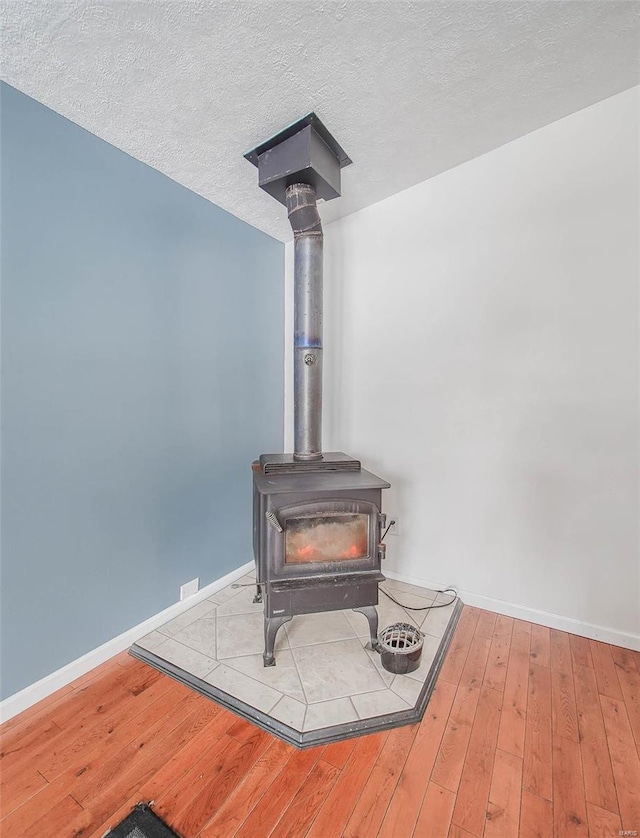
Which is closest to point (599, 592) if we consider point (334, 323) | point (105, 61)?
point (334, 323)

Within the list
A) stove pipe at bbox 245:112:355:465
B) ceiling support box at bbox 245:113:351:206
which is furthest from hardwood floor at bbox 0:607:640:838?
ceiling support box at bbox 245:113:351:206

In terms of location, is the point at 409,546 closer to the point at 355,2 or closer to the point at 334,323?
the point at 334,323

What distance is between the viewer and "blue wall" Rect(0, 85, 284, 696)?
4.80 feet

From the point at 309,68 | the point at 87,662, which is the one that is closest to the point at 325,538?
the point at 87,662

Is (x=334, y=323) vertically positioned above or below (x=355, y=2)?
below

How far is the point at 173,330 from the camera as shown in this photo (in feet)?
6.66

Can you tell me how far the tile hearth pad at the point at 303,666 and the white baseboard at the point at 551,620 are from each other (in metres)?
0.11

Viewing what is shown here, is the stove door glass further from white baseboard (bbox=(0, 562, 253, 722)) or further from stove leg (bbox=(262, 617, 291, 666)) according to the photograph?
white baseboard (bbox=(0, 562, 253, 722))

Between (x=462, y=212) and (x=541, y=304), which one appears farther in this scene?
(x=462, y=212)

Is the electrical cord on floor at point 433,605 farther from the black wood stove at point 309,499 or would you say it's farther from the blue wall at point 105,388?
the blue wall at point 105,388

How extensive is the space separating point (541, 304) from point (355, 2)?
1.51 meters

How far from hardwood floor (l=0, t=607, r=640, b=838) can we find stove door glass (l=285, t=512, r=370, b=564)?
648 mm

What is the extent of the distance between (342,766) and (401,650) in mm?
501

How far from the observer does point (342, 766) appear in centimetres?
127
